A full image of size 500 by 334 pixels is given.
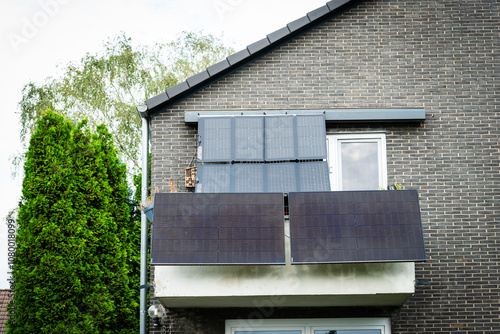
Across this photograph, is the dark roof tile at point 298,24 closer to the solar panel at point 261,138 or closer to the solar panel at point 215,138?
the solar panel at point 261,138

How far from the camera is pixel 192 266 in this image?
8.34 metres

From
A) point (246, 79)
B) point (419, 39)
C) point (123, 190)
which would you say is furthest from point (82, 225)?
point (419, 39)

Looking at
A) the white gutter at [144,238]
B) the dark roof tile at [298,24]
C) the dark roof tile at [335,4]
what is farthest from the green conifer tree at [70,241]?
the dark roof tile at [335,4]

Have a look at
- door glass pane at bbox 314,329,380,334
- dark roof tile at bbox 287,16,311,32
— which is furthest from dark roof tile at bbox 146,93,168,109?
door glass pane at bbox 314,329,380,334

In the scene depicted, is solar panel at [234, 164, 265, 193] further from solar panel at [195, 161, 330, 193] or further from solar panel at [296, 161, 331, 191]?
solar panel at [296, 161, 331, 191]

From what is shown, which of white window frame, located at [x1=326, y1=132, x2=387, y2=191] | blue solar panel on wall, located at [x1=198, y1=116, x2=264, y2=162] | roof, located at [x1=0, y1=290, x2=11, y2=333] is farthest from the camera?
roof, located at [x1=0, y1=290, x2=11, y2=333]

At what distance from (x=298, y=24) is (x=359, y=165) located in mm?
2878

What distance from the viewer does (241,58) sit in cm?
1020

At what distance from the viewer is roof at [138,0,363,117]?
10109 millimetres

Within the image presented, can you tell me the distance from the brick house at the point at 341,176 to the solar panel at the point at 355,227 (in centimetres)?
2

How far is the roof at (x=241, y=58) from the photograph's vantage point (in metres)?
10.1

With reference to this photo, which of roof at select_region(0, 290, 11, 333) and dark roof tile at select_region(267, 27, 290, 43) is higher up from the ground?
dark roof tile at select_region(267, 27, 290, 43)

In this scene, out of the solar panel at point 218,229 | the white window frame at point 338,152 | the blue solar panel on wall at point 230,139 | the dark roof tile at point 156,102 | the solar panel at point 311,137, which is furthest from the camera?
the dark roof tile at point 156,102

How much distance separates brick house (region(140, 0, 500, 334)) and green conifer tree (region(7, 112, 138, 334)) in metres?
2.13
